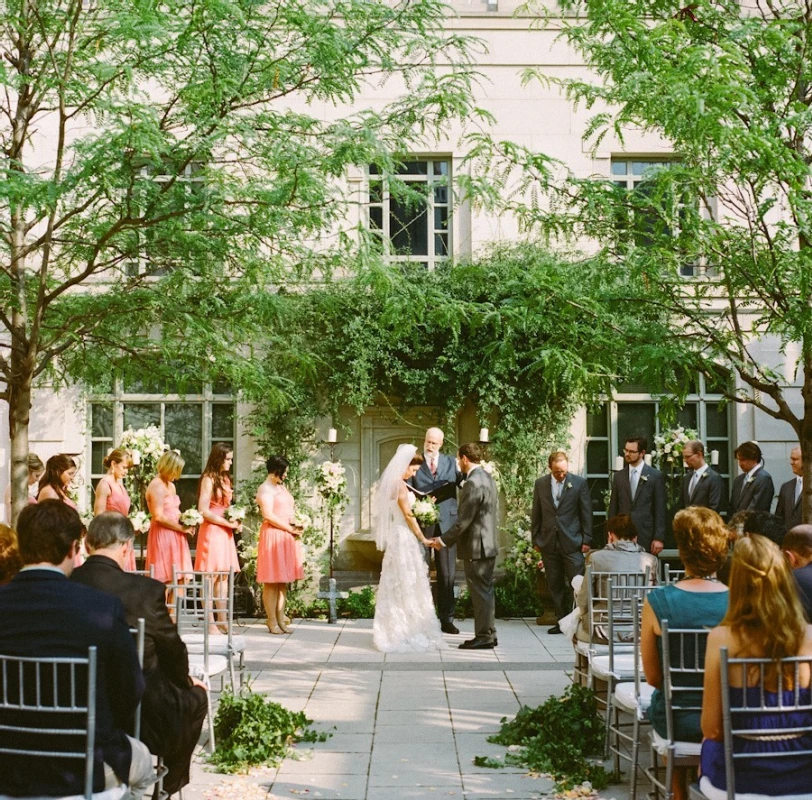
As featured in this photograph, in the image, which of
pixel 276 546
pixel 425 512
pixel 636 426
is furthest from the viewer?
pixel 636 426

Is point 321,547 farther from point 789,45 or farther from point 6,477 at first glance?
point 789,45

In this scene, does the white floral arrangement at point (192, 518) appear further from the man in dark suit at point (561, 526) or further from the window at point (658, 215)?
the window at point (658, 215)

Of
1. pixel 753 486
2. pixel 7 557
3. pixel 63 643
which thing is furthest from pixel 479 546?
pixel 63 643

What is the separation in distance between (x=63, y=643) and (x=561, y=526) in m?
8.11

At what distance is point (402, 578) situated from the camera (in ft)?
34.0

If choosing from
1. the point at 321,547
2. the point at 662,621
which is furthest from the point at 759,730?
the point at 321,547

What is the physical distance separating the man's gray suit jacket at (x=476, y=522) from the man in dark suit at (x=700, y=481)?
263 centimetres

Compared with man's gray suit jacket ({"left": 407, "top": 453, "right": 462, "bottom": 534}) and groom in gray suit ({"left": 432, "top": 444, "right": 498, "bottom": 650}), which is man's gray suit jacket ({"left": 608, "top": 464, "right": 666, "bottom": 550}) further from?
groom in gray suit ({"left": 432, "top": 444, "right": 498, "bottom": 650})

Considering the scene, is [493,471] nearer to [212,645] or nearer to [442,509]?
[442,509]

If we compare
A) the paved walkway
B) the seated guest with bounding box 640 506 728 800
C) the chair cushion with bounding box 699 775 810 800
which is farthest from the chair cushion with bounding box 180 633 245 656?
the chair cushion with bounding box 699 775 810 800

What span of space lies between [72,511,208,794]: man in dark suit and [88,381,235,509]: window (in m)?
9.07

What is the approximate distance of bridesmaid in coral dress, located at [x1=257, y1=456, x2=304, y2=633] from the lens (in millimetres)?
10977

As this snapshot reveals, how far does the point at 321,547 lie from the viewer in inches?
508

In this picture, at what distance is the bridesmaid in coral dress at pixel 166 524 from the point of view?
1008 cm
